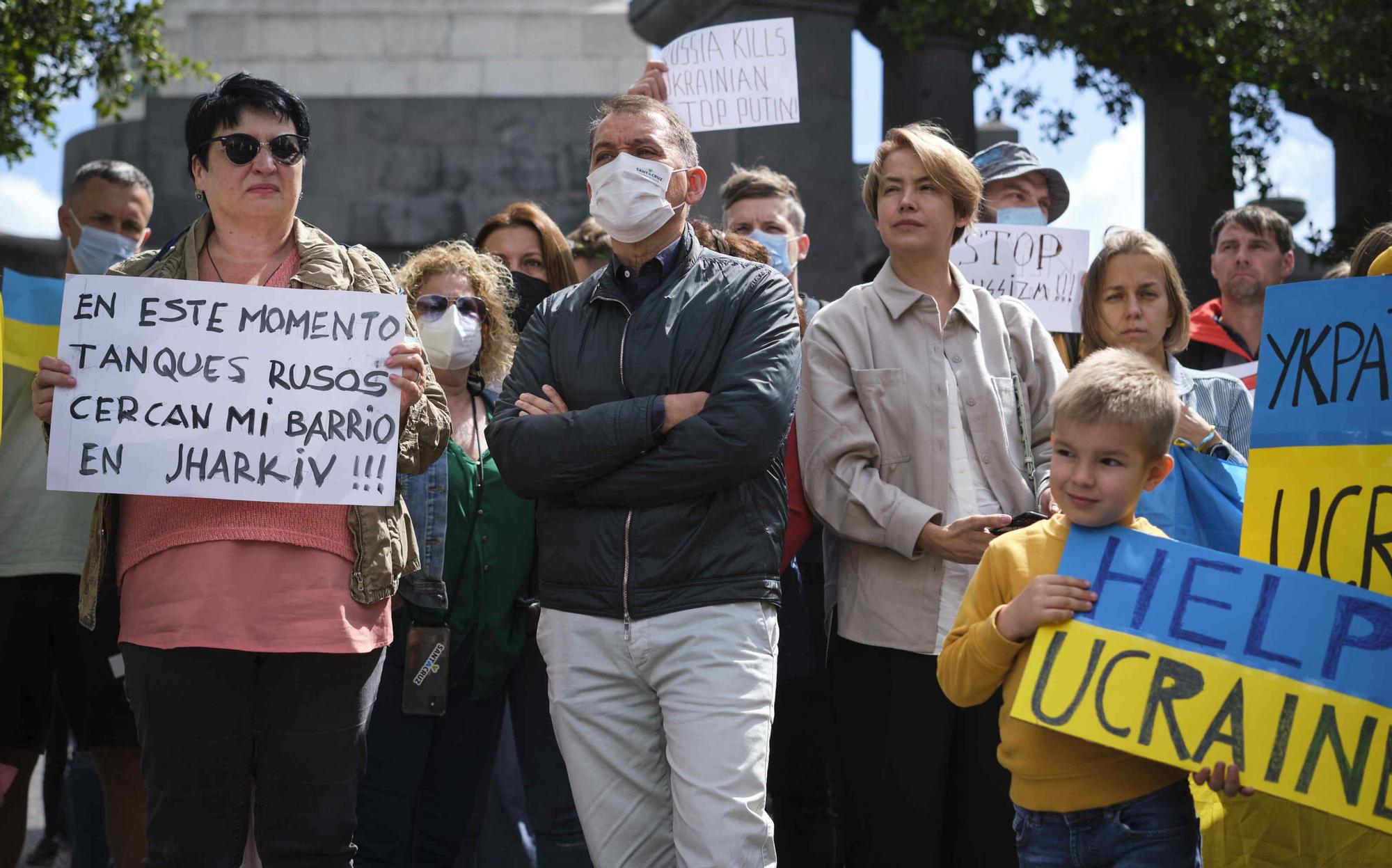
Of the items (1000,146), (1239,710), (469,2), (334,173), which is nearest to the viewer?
(1239,710)

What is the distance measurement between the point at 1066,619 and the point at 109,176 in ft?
13.1

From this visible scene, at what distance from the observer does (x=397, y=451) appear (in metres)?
3.58

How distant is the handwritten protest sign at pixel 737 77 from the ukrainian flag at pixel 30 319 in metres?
2.44

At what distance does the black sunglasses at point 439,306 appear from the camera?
461 cm

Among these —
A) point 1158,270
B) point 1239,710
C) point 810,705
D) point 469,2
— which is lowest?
point 810,705

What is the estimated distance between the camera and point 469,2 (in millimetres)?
14125

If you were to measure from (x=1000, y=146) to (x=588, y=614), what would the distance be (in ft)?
9.82

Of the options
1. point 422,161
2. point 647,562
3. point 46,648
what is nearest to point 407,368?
point 647,562

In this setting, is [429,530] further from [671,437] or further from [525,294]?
[525,294]

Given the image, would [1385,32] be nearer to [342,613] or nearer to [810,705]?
[810,705]

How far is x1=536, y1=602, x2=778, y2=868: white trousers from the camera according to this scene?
3.30m

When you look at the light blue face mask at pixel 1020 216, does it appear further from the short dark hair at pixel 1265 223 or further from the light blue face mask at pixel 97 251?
the light blue face mask at pixel 97 251

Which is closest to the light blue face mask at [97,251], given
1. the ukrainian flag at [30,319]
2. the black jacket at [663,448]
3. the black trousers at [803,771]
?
the ukrainian flag at [30,319]

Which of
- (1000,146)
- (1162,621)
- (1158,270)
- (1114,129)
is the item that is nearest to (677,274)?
(1162,621)
